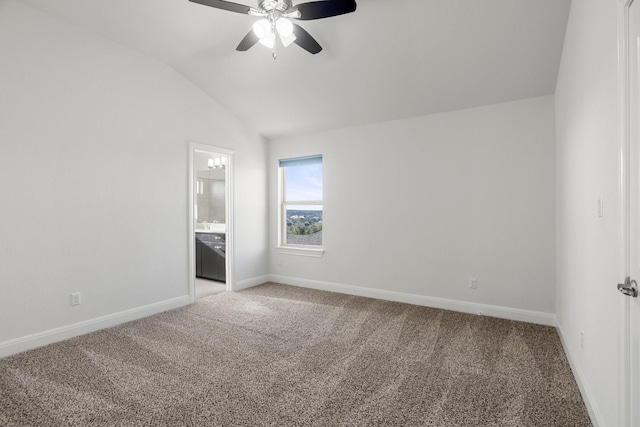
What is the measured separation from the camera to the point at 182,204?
3.93 m

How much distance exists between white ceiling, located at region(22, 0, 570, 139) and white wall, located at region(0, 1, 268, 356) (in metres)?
0.32

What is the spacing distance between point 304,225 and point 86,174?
2.87 meters

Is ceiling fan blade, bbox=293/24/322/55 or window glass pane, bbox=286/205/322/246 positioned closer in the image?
ceiling fan blade, bbox=293/24/322/55

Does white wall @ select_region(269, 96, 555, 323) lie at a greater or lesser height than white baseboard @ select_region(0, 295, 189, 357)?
greater

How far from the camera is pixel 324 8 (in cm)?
211

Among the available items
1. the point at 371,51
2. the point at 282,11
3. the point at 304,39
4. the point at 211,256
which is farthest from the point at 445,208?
the point at 211,256

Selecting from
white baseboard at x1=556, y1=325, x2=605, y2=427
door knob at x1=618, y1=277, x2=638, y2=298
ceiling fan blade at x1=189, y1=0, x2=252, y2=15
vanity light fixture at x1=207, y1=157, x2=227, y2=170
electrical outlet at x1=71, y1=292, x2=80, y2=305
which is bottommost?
white baseboard at x1=556, y1=325, x2=605, y2=427

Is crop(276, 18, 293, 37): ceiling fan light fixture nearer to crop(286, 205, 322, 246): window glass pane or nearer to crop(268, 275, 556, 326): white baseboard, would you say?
crop(286, 205, 322, 246): window glass pane

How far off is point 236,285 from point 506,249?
3.48m

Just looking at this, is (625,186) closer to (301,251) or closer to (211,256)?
(301,251)

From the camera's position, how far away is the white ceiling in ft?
8.48

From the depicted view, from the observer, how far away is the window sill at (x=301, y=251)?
4.72 metres

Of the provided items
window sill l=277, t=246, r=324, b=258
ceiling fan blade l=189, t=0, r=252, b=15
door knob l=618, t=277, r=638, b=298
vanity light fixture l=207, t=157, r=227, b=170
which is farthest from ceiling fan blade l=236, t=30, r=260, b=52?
vanity light fixture l=207, t=157, r=227, b=170

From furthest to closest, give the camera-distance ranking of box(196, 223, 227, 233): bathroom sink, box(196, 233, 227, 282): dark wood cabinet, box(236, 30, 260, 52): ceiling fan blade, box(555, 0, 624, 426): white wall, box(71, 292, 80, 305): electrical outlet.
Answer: box(196, 223, 227, 233): bathroom sink → box(196, 233, 227, 282): dark wood cabinet → box(71, 292, 80, 305): electrical outlet → box(236, 30, 260, 52): ceiling fan blade → box(555, 0, 624, 426): white wall
